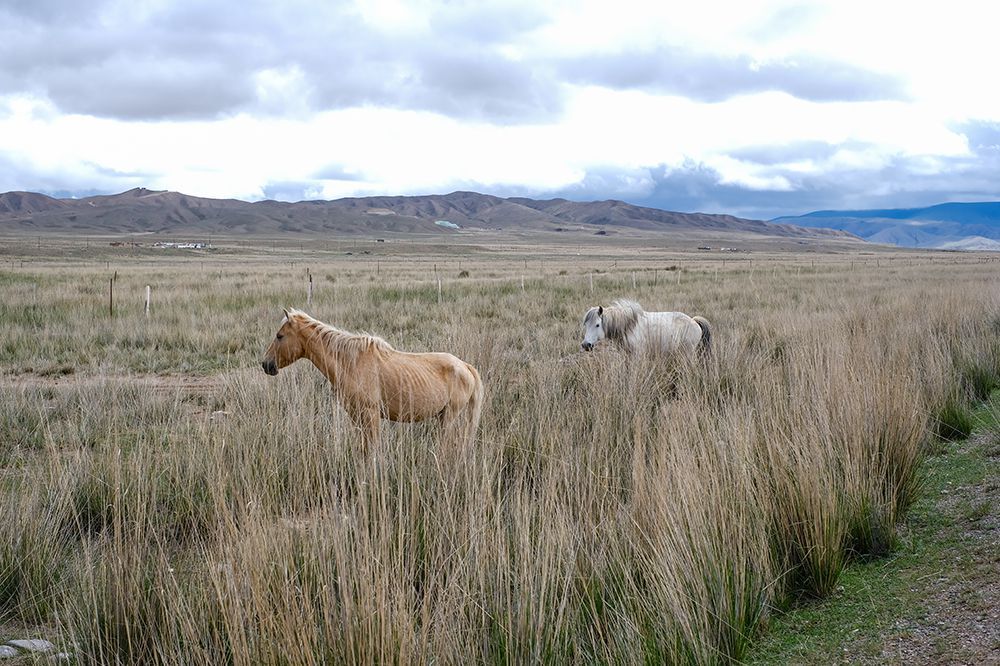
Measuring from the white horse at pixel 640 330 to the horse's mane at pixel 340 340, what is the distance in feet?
14.6

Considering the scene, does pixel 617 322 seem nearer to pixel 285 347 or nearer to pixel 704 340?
pixel 704 340

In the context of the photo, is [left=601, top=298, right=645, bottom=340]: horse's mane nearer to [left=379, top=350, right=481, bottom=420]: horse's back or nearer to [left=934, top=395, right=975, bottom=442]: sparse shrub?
[left=934, top=395, right=975, bottom=442]: sparse shrub

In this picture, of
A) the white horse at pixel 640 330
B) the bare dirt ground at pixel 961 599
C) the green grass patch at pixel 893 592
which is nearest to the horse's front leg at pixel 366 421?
the green grass patch at pixel 893 592

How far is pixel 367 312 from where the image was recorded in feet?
59.0

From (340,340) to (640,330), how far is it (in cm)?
528

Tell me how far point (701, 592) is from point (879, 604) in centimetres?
105

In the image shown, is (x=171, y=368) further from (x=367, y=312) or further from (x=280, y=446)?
(x=280, y=446)

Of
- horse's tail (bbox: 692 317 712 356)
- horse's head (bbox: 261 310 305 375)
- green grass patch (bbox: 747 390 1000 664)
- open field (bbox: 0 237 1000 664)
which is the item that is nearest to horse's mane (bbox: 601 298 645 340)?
horse's tail (bbox: 692 317 712 356)

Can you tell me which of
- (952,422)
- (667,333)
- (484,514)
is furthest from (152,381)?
(952,422)

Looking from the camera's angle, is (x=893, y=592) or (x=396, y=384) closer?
(x=893, y=592)

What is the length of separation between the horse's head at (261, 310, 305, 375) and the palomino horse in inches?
14.9

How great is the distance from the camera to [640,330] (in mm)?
10414

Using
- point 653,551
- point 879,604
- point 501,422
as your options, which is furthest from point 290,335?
point 879,604

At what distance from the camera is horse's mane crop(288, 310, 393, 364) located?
614 centimetres
